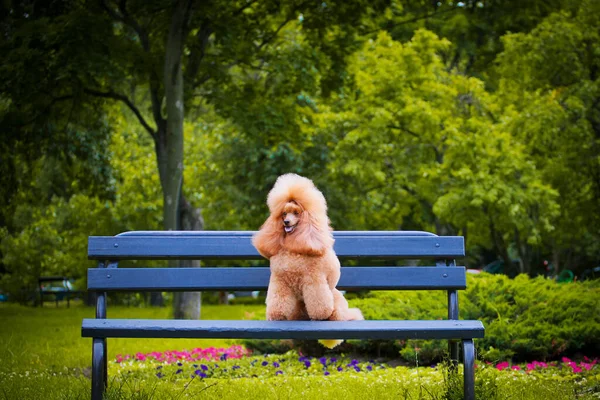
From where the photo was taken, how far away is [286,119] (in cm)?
1518

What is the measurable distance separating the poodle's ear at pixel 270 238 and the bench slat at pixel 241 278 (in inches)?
14.0

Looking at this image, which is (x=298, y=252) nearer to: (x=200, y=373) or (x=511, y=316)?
(x=200, y=373)

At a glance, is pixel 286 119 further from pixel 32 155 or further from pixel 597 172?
pixel 597 172

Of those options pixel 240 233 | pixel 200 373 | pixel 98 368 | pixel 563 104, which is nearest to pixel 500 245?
pixel 563 104

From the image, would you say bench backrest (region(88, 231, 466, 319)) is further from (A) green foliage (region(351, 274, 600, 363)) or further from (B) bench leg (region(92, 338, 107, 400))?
(A) green foliage (region(351, 274, 600, 363))

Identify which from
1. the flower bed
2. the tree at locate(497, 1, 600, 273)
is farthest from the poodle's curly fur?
the tree at locate(497, 1, 600, 273)

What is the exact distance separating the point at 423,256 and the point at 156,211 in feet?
59.1

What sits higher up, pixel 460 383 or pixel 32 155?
pixel 32 155

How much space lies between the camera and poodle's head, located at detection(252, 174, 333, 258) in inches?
163

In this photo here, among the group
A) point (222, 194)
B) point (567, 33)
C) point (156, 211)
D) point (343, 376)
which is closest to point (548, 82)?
point (567, 33)

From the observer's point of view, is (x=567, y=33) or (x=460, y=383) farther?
(x=567, y=33)

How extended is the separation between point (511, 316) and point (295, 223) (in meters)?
4.01

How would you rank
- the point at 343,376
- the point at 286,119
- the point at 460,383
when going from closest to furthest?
the point at 460,383 < the point at 343,376 < the point at 286,119

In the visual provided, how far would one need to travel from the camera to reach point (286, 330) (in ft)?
12.7
